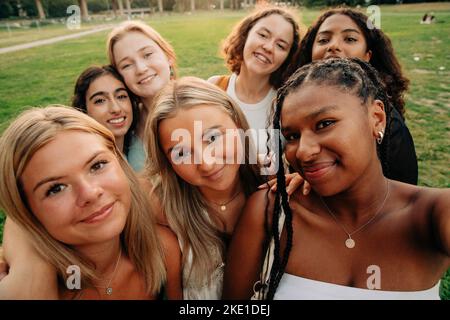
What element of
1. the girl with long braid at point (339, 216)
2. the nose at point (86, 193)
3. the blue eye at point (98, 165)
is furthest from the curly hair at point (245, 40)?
the nose at point (86, 193)

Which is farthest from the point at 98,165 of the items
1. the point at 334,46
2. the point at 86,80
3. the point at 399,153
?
the point at 334,46

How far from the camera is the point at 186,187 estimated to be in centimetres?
225

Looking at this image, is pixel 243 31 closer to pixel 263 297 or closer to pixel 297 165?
pixel 297 165

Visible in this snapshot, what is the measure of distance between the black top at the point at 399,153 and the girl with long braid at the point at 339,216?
0.27 meters

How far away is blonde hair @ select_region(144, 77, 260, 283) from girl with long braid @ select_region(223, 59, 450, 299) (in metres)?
0.26

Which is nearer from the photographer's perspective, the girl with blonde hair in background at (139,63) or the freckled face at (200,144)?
the freckled face at (200,144)

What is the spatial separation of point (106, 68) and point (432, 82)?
25.6 ft

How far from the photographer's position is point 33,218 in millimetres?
1687

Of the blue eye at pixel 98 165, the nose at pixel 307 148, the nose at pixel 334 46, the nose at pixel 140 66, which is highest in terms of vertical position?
the nose at pixel 334 46

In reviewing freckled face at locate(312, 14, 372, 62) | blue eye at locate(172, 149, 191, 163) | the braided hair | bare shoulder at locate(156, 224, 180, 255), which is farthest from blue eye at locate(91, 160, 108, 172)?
freckled face at locate(312, 14, 372, 62)

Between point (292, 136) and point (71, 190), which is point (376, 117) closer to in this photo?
point (292, 136)

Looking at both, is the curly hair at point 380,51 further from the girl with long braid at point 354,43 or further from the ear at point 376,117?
the ear at point 376,117

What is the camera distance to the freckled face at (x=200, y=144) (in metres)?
1.93
